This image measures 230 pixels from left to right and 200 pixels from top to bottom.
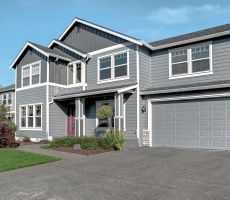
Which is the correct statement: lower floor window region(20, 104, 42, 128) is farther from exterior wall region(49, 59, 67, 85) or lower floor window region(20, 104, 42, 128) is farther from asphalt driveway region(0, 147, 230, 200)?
asphalt driveway region(0, 147, 230, 200)

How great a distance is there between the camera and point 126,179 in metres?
8.36

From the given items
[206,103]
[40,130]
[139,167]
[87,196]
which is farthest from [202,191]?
[40,130]

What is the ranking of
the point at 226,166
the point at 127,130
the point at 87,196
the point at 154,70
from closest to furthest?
the point at 87,196
the point at 226,166
the point at 127,130
the point at 154,70

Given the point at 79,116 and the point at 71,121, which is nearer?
the point at 79,116

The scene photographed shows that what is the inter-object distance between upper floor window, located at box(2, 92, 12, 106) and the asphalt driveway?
75.1 feet

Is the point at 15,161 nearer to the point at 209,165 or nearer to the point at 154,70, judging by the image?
the point at 209,165

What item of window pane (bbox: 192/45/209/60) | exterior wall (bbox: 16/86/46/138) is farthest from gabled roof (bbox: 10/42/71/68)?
window pane (bbox: 192/45/209/60)

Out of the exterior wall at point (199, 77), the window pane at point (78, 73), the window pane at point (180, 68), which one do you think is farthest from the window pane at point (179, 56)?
the window pane at point (78, 73)

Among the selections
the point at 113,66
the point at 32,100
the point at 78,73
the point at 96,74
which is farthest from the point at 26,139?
the point at 113,66

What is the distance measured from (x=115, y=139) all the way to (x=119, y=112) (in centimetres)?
157

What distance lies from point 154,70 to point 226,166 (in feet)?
27.7

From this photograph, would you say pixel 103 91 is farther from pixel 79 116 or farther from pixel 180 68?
pixel 180 68

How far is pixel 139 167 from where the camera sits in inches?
396

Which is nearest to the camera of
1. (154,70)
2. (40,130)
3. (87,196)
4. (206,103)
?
(87,196)
